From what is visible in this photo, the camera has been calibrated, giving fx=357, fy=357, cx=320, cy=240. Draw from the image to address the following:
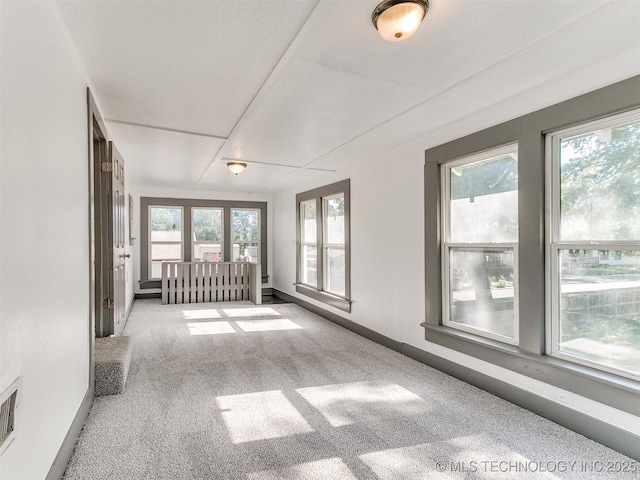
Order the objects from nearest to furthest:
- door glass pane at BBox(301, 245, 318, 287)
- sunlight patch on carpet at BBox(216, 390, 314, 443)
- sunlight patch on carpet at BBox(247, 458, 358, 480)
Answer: sunlight patch on carpet at BBox(247, 458, 358, 480) → sunlight patch on carpet at BBox(216, 390, 314, 443) → door glass pane at BBox(301, 245, 318, 287)

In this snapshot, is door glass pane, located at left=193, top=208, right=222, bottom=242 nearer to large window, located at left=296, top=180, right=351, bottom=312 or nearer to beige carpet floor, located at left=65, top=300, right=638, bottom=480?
large window, located at left=296, top=180, right=351, bottom=312

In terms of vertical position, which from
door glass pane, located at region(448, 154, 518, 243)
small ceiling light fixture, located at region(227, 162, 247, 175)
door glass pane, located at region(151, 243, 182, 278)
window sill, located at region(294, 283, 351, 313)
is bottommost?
window sill, located at region(294, 283, 351, 313)

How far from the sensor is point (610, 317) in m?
2.17

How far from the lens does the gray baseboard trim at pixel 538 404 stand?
200cm

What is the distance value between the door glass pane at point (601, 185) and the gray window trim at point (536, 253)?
13cm

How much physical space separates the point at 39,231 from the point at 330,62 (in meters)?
1.70

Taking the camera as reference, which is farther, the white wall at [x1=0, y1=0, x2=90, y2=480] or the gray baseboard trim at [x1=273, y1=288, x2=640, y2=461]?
the gray baseboard trim at [x1=273, y1=288, x2=640, y2=461]

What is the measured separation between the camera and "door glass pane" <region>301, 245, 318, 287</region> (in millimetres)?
6195

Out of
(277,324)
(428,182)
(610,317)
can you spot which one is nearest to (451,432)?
(610,317)

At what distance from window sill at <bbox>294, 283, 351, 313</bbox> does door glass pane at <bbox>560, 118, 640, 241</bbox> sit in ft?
9.93

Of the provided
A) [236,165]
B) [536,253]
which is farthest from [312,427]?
[236,165]

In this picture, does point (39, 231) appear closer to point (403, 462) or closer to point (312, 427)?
point (312, 427)

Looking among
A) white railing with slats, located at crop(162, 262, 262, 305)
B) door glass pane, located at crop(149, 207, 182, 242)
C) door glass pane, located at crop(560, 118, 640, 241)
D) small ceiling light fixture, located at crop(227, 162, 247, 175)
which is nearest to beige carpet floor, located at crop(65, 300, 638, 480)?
door glass pane, located at crop(560, 118, 640, 241)

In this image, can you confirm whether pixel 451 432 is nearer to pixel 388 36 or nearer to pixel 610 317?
pixel 610 317
